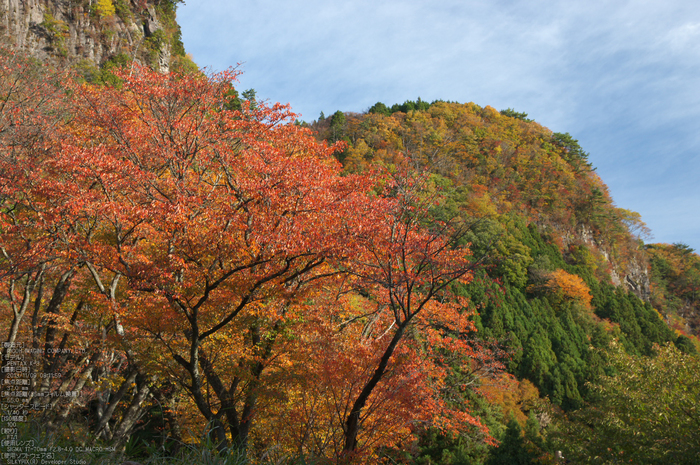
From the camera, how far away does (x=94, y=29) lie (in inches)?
1375

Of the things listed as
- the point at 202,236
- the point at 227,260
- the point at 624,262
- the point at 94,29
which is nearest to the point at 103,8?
the point at 94,29

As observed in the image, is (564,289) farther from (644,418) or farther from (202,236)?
(202,236)

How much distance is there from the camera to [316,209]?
28.1ft

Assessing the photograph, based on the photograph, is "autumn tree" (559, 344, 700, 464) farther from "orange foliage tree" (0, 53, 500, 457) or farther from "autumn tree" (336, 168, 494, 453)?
"autumn tree" (336, 168, 494, 453)

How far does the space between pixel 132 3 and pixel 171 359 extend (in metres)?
45.0

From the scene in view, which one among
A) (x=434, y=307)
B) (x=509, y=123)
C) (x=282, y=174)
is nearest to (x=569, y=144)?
(x=509, y=123)

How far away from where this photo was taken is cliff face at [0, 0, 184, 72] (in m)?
30.4

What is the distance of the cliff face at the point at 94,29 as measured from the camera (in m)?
30.4

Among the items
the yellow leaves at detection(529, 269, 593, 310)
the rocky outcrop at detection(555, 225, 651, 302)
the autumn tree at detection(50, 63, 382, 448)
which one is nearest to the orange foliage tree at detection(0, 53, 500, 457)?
the autumn tree at detection(50, 63, 382, 448)

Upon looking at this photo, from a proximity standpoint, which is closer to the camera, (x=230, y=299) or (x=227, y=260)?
(x=230, y=299)

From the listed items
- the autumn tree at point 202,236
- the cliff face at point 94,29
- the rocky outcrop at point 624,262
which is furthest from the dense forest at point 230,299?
the rocky outcrop at point 624,262

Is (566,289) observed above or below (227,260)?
above

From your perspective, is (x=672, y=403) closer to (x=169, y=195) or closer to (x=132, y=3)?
(x=169, y=195)

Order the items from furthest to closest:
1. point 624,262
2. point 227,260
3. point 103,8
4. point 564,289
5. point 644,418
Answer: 1. point 624,262
2. point 103,8
3. point 564,289
4. point 644,418
5. point 227,260
